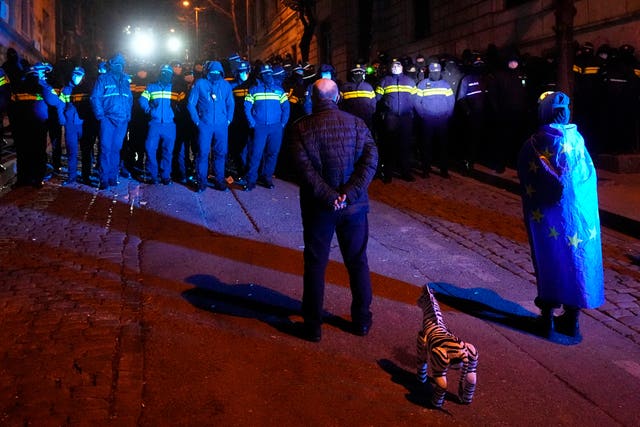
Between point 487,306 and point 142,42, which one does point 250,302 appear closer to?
point 487,306

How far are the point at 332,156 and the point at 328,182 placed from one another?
0.63ft

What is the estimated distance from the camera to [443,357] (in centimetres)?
374

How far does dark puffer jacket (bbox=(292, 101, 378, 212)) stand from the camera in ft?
15.5

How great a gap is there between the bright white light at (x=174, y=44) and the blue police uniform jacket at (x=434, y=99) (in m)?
A: 52.9

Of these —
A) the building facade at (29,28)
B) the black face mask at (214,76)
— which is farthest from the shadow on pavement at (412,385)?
the building facade at (29,28)

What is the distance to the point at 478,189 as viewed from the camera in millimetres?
11938

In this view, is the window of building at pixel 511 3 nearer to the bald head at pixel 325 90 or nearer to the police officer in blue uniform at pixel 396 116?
the police officer in blue uniform at pixel 396 116

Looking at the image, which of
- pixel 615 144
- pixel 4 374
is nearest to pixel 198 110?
pixel 4 374

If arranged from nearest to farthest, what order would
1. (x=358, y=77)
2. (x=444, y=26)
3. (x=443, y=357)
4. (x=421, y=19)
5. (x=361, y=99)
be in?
(x=443, y=357)
(x=361, y=99)
(x=358, y=77)
(x=444, y=26)
(x=421, y=19)

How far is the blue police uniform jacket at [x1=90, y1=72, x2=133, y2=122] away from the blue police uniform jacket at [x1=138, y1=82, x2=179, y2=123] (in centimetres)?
30

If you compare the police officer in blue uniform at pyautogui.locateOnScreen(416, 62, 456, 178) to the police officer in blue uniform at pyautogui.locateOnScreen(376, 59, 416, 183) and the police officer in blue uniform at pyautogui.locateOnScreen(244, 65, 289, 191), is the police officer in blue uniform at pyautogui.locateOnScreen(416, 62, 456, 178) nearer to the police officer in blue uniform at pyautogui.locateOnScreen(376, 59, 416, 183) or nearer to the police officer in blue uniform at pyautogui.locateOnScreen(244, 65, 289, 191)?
the police officer in blue uniform at pyautogui.locateOnScreen(376, 59, 416, 183)

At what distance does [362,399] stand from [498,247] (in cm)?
442

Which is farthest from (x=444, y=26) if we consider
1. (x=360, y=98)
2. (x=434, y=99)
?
(x=360, y=98)

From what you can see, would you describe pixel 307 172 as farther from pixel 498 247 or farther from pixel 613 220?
pixel 613 220
